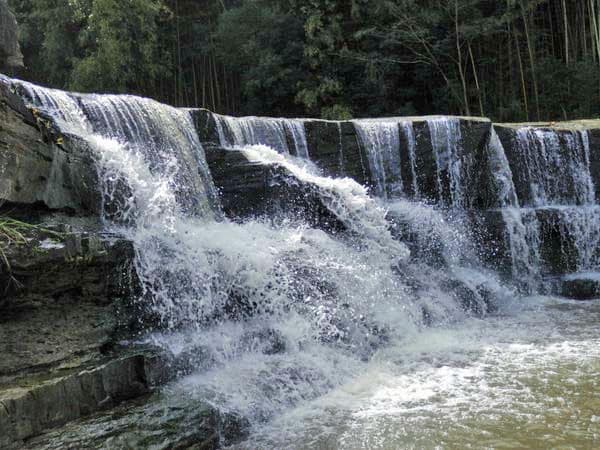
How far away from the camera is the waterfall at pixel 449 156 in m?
9.21

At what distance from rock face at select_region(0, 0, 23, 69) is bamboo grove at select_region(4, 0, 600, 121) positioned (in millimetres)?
9198

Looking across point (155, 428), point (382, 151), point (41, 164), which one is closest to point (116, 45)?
point (382, 151)

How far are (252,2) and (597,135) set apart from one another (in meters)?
11.2

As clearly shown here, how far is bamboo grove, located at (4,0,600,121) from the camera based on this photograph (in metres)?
14.7

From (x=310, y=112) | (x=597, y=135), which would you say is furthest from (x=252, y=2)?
(x=597, y=135)

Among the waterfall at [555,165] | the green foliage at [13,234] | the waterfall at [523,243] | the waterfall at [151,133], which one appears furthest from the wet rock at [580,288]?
the green foliage at [13,234]

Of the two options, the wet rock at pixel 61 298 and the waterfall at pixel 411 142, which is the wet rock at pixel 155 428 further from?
the waterfall at pixel 411 142

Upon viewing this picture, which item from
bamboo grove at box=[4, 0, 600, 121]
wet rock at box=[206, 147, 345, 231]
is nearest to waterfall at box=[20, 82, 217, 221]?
wet rock at box=[206, 147, 345, 231]

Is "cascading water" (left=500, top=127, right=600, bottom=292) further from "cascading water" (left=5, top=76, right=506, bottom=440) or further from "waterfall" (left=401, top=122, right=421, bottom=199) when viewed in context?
"cascading water" (left=5, top=76, right=506, bottom=440)

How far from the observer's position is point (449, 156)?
923 cm

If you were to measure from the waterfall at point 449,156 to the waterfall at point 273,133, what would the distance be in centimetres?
211

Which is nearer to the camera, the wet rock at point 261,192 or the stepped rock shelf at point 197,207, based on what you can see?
the stepped rock shelf at point 197,207

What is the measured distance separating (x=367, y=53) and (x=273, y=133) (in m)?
8.28

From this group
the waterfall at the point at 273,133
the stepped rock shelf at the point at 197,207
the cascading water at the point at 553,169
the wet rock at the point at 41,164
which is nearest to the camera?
the stepped rock shelf at the point at 197,207
